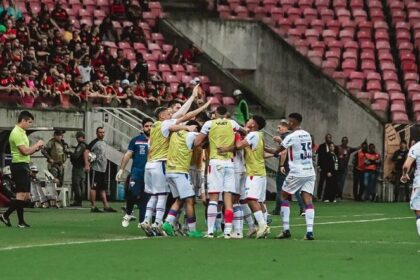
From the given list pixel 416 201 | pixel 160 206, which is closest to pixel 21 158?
pixel 160 206

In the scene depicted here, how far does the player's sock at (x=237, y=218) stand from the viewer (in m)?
22.8

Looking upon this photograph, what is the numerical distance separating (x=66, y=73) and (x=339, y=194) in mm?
9228

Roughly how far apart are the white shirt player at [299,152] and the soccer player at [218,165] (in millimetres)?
909

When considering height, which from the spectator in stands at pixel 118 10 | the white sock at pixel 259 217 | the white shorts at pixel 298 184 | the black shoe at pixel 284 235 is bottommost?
the black shoe at pixel 284 235

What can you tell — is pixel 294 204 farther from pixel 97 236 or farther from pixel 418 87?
pixel 97 236

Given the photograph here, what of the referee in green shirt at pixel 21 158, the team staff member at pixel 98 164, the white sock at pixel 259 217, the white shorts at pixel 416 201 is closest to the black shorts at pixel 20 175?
the referee in green shirt at pixel 21 158

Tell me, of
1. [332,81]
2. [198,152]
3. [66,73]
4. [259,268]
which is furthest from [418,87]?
[259,268]

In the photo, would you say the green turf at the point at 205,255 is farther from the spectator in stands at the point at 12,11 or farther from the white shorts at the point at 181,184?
the spectator in stands at the point at 12,11

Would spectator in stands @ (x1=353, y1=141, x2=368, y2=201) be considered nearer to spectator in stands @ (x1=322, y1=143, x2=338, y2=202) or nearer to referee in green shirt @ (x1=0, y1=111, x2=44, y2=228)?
spectator in stands @ (x1=322, y1=143, x2=338, y2=202)

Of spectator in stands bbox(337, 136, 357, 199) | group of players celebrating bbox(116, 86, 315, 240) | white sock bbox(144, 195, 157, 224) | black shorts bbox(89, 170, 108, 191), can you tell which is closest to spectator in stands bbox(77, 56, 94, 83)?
black shorts bbox(89, 170, 108, 191)

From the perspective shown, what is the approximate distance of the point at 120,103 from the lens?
39125mm

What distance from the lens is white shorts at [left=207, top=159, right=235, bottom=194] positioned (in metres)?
22.6

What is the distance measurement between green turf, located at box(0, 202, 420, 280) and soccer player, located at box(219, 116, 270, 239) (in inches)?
28.8

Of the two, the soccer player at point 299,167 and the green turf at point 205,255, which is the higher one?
the soccer player at point 299,167
